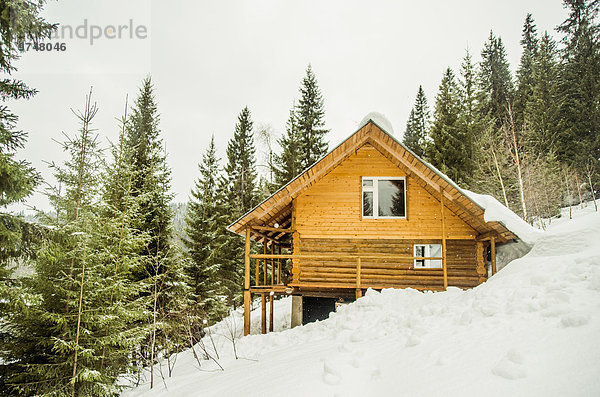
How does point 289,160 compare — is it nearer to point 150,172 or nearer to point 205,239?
point 205,239

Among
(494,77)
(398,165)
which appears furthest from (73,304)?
(494,77)

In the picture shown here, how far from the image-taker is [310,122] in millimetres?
25203

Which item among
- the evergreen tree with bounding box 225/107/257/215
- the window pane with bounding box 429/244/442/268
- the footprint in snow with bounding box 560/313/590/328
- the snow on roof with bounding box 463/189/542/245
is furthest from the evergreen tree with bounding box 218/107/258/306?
the footprint in snow with bounding box 560/313/590/328

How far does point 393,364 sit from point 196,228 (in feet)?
51.2

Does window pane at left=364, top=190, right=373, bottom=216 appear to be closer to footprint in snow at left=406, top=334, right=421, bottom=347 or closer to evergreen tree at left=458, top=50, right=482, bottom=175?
footprint in snow at left=406, top=334, right=421, bottom=347

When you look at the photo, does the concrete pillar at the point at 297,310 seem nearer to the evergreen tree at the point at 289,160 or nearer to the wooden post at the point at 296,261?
the wooden post at the point at 296,261

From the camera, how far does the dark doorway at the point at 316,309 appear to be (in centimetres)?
1362

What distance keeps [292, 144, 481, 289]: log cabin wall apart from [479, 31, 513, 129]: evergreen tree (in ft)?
74.9

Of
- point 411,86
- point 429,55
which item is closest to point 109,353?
point 429,55

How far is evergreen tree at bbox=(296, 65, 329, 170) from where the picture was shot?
24.2m

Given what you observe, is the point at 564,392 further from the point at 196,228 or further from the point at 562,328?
the point at 196,228

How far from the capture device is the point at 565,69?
25.9 meters

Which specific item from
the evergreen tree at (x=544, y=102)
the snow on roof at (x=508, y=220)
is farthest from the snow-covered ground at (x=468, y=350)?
the evergreen tree at (x=544, y=102)

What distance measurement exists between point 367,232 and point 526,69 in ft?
99.5
